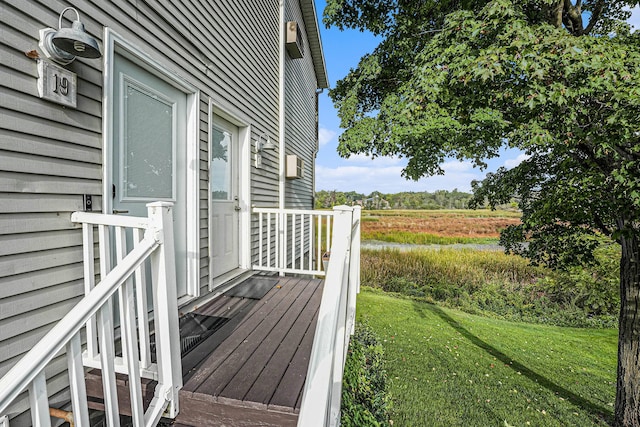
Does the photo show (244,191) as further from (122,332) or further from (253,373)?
(122,332)

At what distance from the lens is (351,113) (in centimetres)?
562

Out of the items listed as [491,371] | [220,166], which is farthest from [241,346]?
[491,371]

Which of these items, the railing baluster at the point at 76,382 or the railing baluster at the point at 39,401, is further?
the railing baluster at the point at 76,382

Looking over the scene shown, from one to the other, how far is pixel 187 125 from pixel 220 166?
770mm

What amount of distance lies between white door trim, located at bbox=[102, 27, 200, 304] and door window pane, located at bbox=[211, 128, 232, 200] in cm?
46

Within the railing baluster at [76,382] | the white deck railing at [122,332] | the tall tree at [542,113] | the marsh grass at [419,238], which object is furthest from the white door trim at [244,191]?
the marsh grass at [419,238]

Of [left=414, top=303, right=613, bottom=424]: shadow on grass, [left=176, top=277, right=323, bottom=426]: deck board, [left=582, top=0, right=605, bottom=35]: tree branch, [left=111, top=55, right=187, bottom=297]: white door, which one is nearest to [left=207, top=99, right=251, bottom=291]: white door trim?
[left=111, top=55, right=187, bottom=297]: white door

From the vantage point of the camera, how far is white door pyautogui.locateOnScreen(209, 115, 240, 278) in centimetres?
344

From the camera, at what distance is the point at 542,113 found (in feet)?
10.3

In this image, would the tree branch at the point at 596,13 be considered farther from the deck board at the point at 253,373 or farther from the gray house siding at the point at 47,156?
the deck board at the point at 253,373

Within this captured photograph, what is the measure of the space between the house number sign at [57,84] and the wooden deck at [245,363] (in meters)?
1.53

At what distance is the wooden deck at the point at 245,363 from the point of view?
1566 millimetres

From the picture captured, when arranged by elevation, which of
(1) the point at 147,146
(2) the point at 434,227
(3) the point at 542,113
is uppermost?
(3) the point at 542,113

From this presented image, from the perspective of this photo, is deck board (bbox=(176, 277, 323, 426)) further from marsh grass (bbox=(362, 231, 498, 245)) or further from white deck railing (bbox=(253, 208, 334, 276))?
marsh grass (bbox=(362, 231, 498, 245))
